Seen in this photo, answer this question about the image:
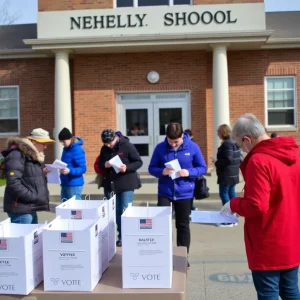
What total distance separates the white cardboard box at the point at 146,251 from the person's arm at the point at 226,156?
552 cm

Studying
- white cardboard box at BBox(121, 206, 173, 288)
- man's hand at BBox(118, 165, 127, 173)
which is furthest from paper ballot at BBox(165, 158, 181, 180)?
white cardboard box at BBox(121, 206, 173, 288)

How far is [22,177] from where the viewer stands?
482cm

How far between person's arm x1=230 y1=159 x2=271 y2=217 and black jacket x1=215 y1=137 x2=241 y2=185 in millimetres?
5326

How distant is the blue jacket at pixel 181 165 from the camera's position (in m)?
5.67

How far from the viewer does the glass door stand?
1553 centimetres

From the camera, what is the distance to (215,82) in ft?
48.0

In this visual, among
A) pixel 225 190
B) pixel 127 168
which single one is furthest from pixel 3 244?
pixel 225 190

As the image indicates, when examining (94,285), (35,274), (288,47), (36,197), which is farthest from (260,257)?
(288,47)

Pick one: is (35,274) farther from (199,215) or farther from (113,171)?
(113,171)

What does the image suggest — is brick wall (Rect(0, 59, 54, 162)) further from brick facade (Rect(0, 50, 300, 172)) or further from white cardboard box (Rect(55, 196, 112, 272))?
white cardboard box (Rect(55, 196, 112, 272))

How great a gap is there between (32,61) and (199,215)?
45.3 ft

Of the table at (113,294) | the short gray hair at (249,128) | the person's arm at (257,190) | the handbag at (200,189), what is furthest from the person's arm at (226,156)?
the table at (113,294)

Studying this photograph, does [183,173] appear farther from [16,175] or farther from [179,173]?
[16,175]

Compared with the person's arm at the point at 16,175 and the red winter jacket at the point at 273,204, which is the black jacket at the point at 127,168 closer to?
the person's arm at the point at 16,175
